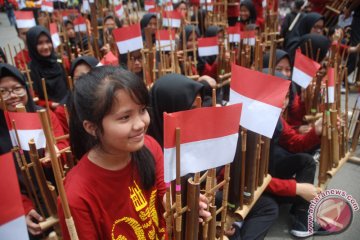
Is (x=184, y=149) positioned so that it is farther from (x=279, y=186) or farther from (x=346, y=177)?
(x=346, y=177)

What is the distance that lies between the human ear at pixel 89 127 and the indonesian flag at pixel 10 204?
32 cm

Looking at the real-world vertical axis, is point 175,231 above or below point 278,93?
below

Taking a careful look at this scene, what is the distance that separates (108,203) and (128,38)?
64.7 inches

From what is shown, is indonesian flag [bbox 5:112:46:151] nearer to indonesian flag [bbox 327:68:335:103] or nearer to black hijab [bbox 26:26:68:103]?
indonesian flag [bbox 327:68:335:103]

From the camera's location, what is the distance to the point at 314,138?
5.71 feet

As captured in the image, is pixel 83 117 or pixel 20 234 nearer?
pixel 20 234

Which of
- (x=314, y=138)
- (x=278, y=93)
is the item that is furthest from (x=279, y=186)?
(x=278, y=93)

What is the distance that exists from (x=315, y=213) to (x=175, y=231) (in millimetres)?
747

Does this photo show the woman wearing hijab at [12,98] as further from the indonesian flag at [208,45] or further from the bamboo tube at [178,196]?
the indonesian flag at [208,45]

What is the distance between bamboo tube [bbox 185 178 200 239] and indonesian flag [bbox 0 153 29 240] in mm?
398

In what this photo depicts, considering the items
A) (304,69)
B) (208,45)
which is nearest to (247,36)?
(208,45)

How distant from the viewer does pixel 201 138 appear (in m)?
0.78

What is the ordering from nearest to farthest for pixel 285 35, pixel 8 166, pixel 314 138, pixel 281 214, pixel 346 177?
pixel 8 166 < pixel 314 138 < pixel 281 214 < pixel 346 177 < pixel 285 35

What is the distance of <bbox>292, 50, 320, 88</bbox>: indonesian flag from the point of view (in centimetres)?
190
